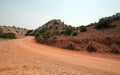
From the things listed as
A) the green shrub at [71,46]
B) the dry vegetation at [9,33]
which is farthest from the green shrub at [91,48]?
the dry vegetation at [9,33]

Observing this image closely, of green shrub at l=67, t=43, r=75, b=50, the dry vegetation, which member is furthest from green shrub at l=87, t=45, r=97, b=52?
the dry vegetation

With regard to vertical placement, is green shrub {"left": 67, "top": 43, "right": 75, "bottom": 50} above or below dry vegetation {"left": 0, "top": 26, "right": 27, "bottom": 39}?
below

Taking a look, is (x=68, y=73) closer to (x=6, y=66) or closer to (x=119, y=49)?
(x=6, y=66)

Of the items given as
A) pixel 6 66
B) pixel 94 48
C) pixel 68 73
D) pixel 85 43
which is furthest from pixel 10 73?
pixel 85 43

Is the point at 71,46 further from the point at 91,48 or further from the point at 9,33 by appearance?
the point at 9,33

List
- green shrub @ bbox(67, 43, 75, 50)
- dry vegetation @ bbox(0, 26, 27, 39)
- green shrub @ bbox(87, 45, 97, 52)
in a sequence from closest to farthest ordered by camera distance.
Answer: green shrub @ bbox(87, 45, 97, 52), green shrub @ bbox(67, 43, 75, 50), dry vegetation @ bbox(0, 26, 27, 39)

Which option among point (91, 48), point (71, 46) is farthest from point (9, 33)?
point (91, 48)

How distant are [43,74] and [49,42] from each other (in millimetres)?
16566

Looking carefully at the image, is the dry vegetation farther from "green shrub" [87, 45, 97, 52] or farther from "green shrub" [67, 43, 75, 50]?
"green shrub" [87, 45, 97, 52]

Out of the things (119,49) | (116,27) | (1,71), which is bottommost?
(1,71)

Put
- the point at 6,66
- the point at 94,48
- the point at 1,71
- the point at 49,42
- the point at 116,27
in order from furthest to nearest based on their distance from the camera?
1. the point at 49,42
2. the point at 116,27
3. the point at 94,48
4. the point at 6,66
5. the point at 1,71

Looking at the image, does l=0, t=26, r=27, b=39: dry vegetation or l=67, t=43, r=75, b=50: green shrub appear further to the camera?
l=0, t=26, r=27, b=39: dry vegetation

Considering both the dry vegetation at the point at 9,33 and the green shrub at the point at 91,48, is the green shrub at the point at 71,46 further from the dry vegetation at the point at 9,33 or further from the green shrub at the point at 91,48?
the dry vegetation at the point at 9,33

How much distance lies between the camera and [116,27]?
68.5 ft
